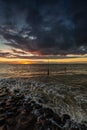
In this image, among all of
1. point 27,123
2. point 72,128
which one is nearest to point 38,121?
point 27,123

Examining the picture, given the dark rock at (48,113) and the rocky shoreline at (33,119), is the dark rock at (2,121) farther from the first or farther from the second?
the dark rock at (48,113)

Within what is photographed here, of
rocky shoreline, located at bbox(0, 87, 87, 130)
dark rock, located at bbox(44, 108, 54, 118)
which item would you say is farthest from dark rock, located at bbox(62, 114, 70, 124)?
dark rock, located at bbox(44, 108, 54, 118)

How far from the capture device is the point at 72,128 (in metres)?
10.1

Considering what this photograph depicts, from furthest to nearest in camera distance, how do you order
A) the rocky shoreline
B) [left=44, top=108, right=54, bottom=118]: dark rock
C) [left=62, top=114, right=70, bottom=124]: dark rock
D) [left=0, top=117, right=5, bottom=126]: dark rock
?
[left=44, top=108, right=54, bottom=118]: dark rock
[left=62, top=114, right=70, bottom=124]: dark rock
[left=0, top=117, right=5, bottom=126]: dark rock
the rocky shoreline

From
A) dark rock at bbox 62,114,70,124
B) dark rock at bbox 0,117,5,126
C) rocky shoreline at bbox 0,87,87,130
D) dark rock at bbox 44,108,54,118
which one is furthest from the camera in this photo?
dark rock at bbox 44,108,54,118

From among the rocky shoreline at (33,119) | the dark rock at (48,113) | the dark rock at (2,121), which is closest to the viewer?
the rocky shoreline at (33,119)

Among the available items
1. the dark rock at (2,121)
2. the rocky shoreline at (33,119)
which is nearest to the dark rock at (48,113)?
the rocky shoreline at (33,119)

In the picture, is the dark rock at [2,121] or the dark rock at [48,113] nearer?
the dark rock at [2,121]

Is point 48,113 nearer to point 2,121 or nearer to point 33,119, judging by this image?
point 33,119

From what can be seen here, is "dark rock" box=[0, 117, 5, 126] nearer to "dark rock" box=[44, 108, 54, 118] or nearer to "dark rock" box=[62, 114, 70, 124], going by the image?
"dark rock" box=[44, 108, 54, 118]

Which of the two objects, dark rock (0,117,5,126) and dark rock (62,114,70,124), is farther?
dark rock (62,114,70,124)

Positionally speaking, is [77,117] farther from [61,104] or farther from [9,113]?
[9,113]

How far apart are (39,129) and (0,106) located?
580 cm

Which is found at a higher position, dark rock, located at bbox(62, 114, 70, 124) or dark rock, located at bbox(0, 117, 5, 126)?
dark rock, located at bbox(0, 117, 5, 126)
